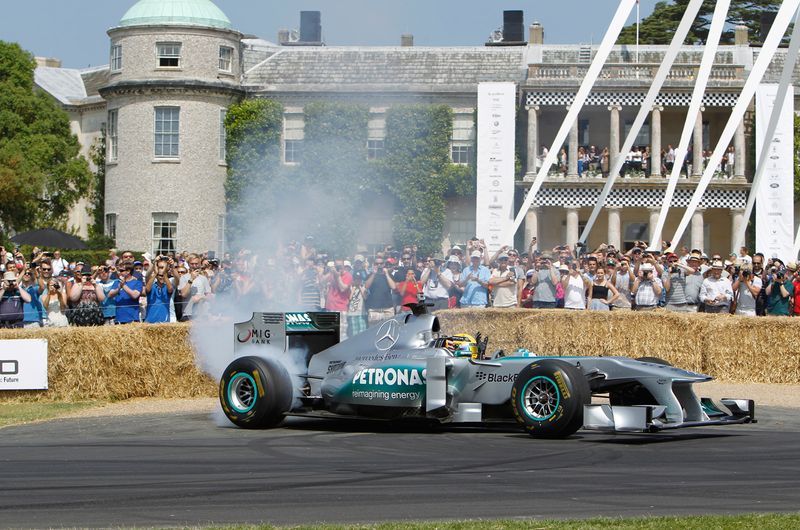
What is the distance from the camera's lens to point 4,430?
15.9 meters

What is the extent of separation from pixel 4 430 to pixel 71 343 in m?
3.22

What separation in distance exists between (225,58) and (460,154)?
10.1 metres


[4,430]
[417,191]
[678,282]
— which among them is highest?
[417,191]

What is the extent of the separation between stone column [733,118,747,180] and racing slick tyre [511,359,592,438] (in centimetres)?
4119

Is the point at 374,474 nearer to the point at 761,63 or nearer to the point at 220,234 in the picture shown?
the point at 761,63

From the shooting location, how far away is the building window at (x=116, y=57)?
5169 centimetres

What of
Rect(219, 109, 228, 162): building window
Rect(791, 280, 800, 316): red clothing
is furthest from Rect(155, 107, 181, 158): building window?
Rect(791, 280, 800, 316): red clothing

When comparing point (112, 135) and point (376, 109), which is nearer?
point (112, 135)

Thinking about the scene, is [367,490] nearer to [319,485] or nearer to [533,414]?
[319,485]

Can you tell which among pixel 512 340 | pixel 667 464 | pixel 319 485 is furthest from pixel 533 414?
pixel 512 340

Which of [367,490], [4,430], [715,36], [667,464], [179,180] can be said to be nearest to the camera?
[367,490]

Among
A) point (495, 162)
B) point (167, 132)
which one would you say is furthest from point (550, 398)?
point (167, 132)

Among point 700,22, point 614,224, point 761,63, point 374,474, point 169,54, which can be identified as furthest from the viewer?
point 700,22

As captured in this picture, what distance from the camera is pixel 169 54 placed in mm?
51094
